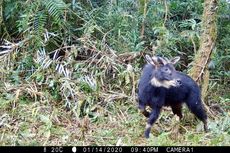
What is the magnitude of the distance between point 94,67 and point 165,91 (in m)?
2.06

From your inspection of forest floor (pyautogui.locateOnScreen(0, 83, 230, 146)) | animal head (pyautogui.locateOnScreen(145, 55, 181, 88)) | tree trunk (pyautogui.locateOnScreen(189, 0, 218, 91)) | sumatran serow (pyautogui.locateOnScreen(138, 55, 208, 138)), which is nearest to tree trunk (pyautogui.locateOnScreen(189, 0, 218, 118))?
tree trunk (pyautogui.locateOnScreen(189, 0, 218, 91))

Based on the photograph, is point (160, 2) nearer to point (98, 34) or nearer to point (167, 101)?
point (98, 34)

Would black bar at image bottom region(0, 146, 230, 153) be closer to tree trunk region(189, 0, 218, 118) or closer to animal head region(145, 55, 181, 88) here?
animal head region(145, 55, 181, 88)

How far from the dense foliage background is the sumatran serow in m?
0.27

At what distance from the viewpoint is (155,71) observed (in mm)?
6281

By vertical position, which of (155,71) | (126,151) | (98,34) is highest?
(98,34)

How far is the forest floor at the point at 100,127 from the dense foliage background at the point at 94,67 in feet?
0.04

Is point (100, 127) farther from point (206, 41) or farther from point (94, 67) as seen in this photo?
point (206, 41)

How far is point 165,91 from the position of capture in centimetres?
629

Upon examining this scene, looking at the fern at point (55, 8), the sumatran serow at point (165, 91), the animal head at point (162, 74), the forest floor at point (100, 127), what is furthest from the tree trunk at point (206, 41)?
the fern at point (55, 8)

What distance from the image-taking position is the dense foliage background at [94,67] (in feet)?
21.2

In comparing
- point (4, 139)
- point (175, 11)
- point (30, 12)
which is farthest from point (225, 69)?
point (4, 139)

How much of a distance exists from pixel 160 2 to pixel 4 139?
445 centimetres

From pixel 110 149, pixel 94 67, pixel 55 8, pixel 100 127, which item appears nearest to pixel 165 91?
pixel 100 127
